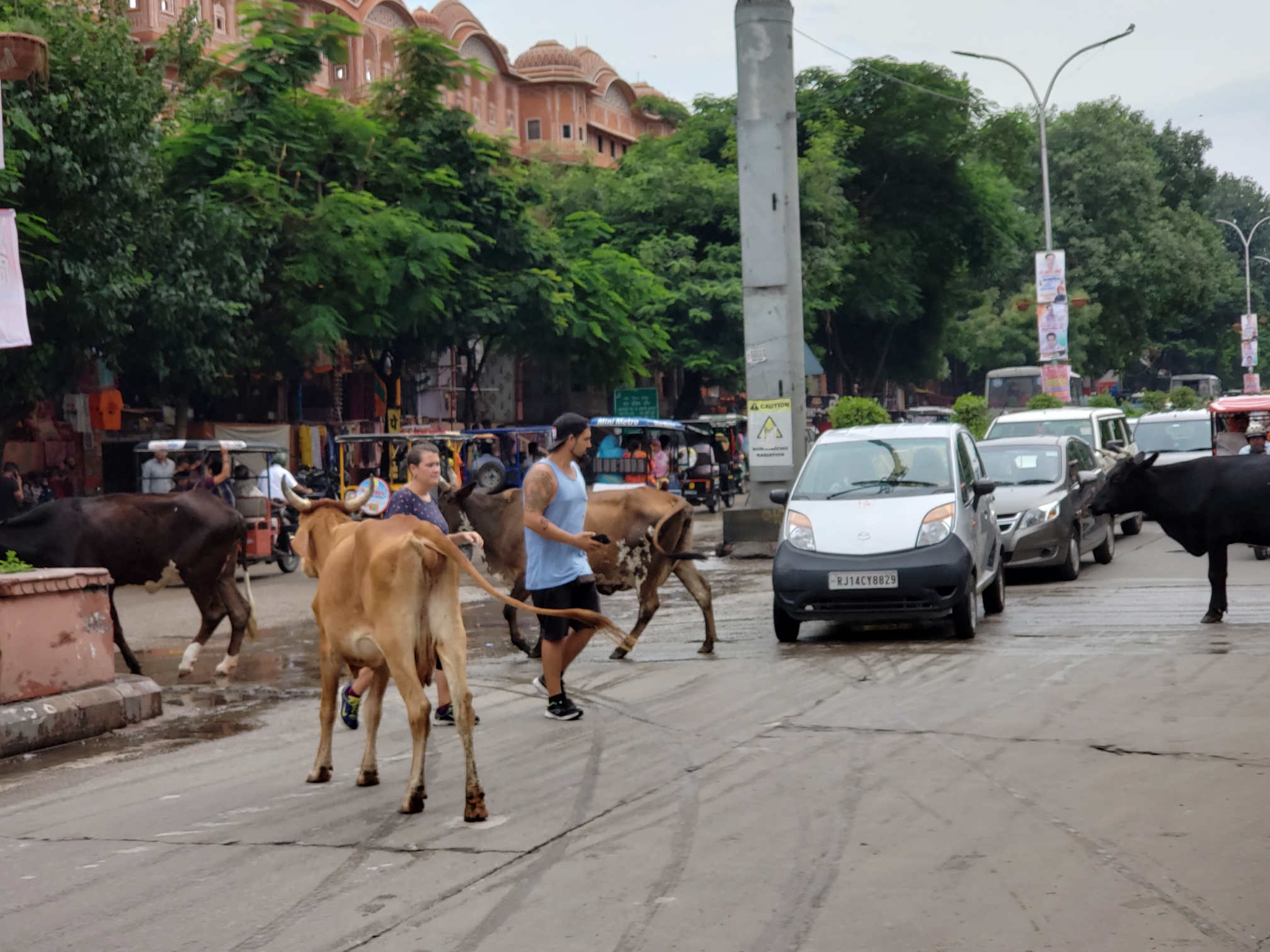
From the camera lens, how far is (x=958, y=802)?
21.1ft

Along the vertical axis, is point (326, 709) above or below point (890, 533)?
below

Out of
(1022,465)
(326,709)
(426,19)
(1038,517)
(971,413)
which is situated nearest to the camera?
(326,709)

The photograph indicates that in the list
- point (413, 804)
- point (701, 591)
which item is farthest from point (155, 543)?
point (413, 804)

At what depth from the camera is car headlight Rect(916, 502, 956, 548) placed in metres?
11.8

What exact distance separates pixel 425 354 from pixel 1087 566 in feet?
61.8

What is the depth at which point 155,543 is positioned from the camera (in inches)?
499

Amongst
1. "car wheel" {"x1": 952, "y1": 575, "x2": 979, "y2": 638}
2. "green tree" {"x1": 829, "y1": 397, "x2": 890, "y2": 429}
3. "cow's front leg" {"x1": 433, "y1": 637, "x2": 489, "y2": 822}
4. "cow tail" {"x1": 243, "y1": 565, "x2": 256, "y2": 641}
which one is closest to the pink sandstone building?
"green tree" {"x1": 829, "y1": 397, "x2": 890, "y2": 429}

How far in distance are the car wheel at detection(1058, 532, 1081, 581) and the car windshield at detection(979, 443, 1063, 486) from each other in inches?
28.0

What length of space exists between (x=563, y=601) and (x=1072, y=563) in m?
9.30

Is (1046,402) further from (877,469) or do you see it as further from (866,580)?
(866,580)

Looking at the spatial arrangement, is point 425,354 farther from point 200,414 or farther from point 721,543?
point 721,543

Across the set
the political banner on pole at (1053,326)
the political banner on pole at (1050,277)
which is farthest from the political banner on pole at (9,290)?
the political banner on pole at (1053,326)

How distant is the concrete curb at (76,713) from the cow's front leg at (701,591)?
4112mm

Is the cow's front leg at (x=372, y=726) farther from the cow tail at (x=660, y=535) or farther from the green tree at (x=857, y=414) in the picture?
the green tree at (x=857, y=414)
